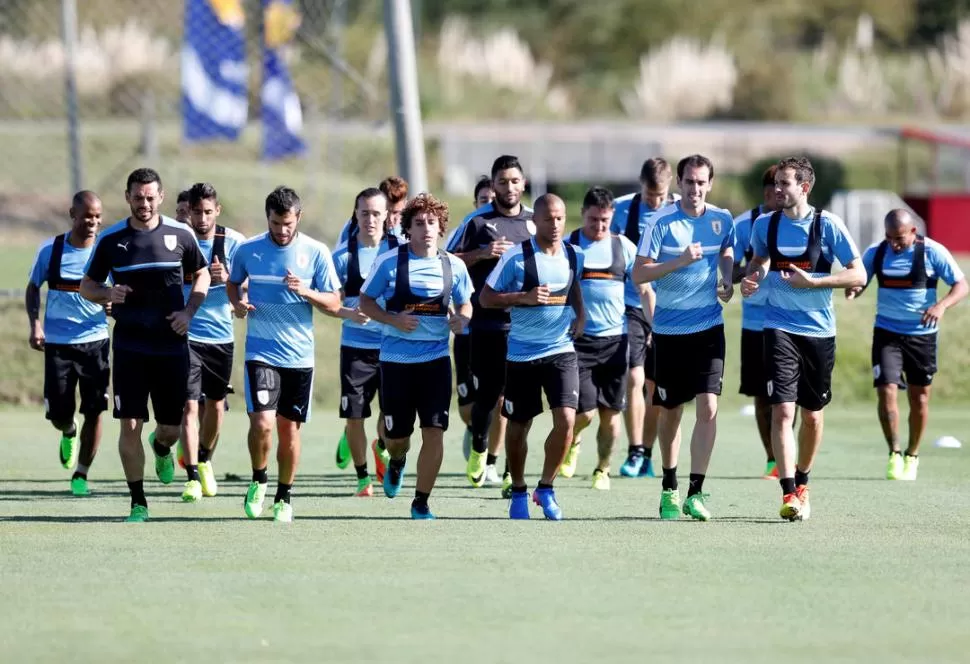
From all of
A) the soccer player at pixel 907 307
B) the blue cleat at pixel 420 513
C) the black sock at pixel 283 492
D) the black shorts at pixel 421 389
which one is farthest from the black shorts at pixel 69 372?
the soccer player at pixel 907 307

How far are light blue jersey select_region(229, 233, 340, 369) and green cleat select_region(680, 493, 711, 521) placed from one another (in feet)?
7.96

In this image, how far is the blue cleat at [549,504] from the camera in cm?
1142

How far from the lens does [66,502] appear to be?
12398mm

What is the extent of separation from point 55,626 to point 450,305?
3.97 meters

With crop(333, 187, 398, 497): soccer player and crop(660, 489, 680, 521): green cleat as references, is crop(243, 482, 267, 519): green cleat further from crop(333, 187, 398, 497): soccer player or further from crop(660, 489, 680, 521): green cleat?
crop(660, 489, 680, 521): green cleat

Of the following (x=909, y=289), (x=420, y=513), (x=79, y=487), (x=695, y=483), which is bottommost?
(x=79, y=487)

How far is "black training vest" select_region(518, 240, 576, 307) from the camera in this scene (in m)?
11.3

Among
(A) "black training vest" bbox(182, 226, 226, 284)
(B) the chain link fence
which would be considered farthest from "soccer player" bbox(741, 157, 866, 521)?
(B) the chain link fence

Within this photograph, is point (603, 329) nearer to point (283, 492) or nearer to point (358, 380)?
point (358, 380)

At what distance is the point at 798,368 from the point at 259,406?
3.21 metres

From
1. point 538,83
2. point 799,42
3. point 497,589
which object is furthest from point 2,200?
point 799,42

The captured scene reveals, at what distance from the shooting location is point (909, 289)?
14375mm

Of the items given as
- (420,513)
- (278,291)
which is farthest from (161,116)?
(420,513)

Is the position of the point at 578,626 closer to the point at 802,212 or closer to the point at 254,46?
the point at 802,212
